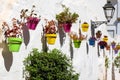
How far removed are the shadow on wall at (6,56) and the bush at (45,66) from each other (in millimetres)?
499

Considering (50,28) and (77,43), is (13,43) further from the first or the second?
(77,43)

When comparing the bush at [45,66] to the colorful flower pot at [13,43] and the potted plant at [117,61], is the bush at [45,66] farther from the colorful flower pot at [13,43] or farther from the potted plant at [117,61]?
the potted plant at [117,61]

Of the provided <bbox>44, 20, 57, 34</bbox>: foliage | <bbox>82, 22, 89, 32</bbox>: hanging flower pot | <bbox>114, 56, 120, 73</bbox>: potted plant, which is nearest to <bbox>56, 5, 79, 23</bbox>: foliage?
<bbox>44, 20, 57, 34</bbox>: foliage

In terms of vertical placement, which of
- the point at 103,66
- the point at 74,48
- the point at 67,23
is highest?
the point at 67,23

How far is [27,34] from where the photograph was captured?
690 centimetres

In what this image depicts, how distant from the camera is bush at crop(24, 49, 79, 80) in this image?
6781 millimetres

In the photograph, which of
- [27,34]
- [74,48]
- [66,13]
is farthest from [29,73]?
[74,48]

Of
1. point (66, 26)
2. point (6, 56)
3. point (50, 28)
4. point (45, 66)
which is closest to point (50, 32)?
point (50, 28)

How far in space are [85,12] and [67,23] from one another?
2.16m

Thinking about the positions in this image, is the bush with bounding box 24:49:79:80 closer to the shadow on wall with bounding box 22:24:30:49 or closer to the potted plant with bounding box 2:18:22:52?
the shadow on wall with bounding box 22:24:30:49

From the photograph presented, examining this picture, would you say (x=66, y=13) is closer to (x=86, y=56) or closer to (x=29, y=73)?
(x=29, y=73)

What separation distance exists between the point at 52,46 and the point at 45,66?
121 centimetres

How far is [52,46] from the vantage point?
315 inches

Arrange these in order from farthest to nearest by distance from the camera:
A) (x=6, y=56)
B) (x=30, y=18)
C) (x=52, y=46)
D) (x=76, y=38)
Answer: (x=76, y=38), (x=52, y=46), (x=30, y=18), (x=6, y=56)
